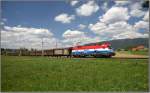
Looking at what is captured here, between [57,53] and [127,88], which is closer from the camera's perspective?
[127,88]

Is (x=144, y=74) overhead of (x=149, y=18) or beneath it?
beneath

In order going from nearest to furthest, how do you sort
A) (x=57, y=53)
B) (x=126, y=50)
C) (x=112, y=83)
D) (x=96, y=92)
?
(x=96, y=92) → (x=112, y=83) → (x=126, y=50) → (x=57, y=53)

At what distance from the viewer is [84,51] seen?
25141 millimetres

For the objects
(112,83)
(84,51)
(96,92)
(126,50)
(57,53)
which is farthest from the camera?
(57,53)

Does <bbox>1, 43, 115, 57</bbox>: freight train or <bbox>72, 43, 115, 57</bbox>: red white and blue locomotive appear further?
<bbox>72, 43, 115, 57</bbox>: red white and blue locomotive

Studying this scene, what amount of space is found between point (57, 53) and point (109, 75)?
2158 centimetres

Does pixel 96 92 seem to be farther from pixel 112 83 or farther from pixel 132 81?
pixel 132 81

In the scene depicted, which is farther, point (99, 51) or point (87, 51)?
point (87, 51)

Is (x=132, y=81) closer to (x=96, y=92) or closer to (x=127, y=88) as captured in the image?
(x=127, y=88)

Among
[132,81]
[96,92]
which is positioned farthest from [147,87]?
[96,92]

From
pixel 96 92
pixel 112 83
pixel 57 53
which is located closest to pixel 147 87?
pixel 112 83

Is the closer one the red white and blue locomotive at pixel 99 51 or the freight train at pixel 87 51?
the freight train at pixel 87 51

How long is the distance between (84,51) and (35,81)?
56.0ft

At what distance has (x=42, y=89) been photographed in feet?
24.5
